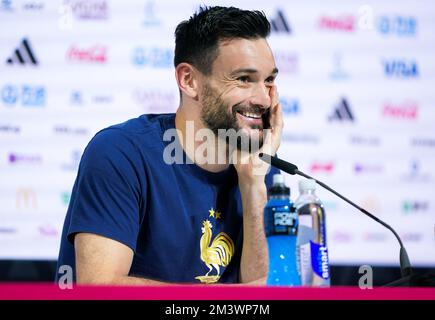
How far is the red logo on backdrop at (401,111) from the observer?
A: 9.80 feet

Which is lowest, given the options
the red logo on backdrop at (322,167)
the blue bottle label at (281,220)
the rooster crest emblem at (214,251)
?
the rooster crest emblem at (214,251)

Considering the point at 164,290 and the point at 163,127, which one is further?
the point at 163,127

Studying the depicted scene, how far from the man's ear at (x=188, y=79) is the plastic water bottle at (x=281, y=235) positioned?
2.46ft

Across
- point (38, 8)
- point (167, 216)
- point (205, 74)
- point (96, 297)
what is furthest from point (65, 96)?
point (96, 297)

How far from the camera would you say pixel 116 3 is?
2.90 meters

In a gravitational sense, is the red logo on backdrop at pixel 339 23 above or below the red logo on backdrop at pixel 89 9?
below

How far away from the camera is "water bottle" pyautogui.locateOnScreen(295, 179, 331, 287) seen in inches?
54.4

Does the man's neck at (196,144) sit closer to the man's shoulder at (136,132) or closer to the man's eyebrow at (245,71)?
the man's shoulder at (136,132)

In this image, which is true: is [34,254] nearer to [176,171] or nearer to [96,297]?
[176,171]

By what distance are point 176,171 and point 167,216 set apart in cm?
14

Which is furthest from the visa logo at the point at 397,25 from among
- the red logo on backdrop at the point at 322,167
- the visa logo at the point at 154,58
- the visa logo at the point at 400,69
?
the visa logo at the point at 154,58

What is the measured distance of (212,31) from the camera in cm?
214

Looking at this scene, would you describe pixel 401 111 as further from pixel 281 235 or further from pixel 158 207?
pixel 281 235

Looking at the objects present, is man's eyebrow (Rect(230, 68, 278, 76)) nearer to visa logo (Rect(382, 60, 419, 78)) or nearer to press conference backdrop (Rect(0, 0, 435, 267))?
press conference backdrop (Rect(0, 0, 435, 267))
